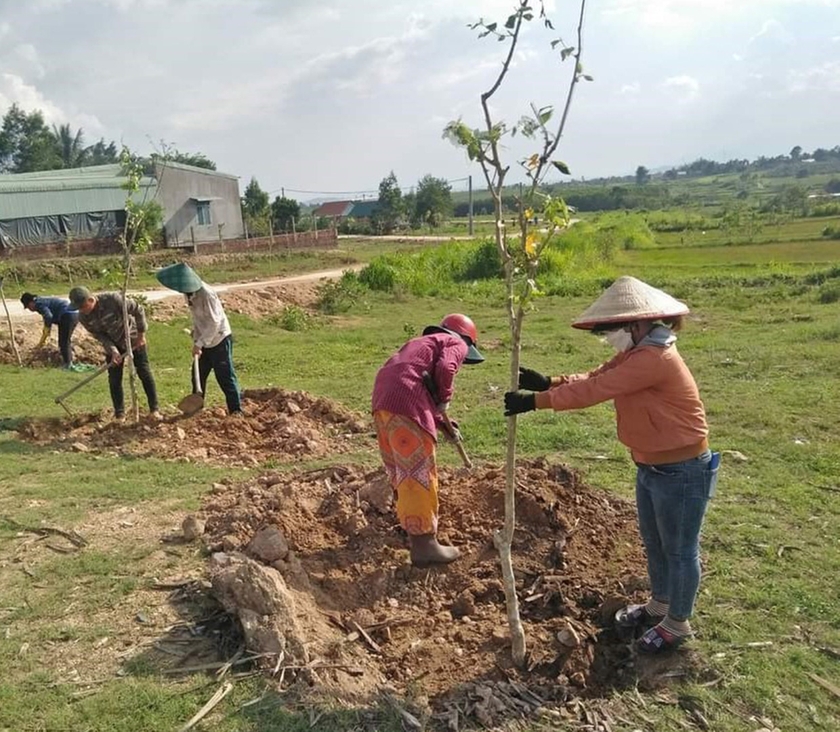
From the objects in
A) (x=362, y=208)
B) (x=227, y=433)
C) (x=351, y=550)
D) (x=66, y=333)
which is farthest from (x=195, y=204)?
(x=362, y=208)

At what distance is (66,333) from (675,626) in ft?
34.6

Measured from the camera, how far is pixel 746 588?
4016 mm

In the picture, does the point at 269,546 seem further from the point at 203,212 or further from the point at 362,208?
the point at 362,208

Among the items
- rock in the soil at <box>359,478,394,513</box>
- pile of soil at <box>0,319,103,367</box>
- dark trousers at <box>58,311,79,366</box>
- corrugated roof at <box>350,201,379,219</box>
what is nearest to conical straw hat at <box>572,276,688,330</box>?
rock in the soil at <box>359,478,394,513</box>

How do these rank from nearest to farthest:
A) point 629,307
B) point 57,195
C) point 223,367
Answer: point 629,307, point 223,367, point 57,195

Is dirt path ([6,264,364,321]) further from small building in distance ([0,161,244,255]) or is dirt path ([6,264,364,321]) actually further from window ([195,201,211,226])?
window ([195,201,211,226])

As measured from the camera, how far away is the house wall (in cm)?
3753

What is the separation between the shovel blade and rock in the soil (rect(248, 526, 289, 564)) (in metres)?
3.58

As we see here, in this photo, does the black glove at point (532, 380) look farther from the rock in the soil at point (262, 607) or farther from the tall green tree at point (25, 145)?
the tall green tree at point (25, 145)

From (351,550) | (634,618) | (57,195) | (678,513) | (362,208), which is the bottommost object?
(634,618)

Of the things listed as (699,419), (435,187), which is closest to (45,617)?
(699,419)

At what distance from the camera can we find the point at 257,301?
61.3ft

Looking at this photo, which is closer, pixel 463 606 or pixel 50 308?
pixel 463 606

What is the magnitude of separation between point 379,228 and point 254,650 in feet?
168
